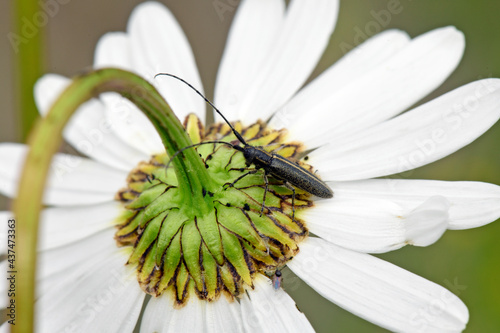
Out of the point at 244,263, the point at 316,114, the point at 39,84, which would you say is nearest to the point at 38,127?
the point at 244,263

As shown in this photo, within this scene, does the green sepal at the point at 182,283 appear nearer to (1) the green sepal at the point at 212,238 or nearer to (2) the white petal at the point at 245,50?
(1) the green sepal at the point at 212,238

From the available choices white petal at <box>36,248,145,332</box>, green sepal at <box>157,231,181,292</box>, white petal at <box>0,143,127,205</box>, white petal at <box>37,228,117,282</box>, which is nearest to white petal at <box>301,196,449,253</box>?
green sepal at <box>157,231,181,292</box>

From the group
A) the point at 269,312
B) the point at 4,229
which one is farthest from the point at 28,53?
the point at 269,312

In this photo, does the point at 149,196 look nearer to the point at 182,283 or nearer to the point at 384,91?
the point at 182,283

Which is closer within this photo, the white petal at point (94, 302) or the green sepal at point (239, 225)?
the green sepal at point (239, 225)

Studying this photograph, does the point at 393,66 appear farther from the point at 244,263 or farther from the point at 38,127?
the point at 38,127

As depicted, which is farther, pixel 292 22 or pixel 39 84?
pixel 39 84

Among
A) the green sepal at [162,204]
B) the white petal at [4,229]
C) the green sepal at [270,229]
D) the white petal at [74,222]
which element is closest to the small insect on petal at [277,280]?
the green sepal at [270,229]
